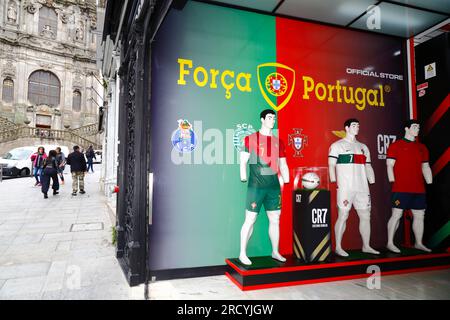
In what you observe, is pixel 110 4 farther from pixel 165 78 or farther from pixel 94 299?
pixel 94 299

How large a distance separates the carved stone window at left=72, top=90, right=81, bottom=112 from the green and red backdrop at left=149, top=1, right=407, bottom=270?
39.8 m

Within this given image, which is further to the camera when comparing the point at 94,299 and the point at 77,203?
the point at 77,203

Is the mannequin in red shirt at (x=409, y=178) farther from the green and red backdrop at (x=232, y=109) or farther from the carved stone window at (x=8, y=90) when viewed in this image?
the carved stone window at (x=8, y=90)

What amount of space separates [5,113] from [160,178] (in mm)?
38695

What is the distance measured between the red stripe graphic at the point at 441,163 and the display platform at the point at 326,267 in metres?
1.18

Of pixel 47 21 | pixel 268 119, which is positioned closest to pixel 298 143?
pixel 268 119

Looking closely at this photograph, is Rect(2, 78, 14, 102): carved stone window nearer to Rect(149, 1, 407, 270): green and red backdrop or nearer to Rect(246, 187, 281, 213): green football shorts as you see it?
Rect(149, 1, 407, 270): green and red backdrop

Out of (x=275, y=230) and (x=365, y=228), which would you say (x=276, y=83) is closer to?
(x=275, y=230)

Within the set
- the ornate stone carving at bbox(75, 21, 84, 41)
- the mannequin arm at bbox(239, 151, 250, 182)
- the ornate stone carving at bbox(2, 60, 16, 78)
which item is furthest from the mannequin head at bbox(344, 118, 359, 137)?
the ornate stone carving at bbox(75, 21, 84, 41)

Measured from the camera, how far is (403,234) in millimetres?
4691

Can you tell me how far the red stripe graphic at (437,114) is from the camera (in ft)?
14.3

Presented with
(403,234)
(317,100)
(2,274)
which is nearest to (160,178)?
(2,274)

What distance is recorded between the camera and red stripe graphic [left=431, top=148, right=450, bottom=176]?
4340mm

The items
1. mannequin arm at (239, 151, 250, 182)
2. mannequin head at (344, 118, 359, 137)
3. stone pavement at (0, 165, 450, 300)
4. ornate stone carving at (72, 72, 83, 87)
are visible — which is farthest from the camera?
ornate stone carving at (72, 72, 83, 87)
